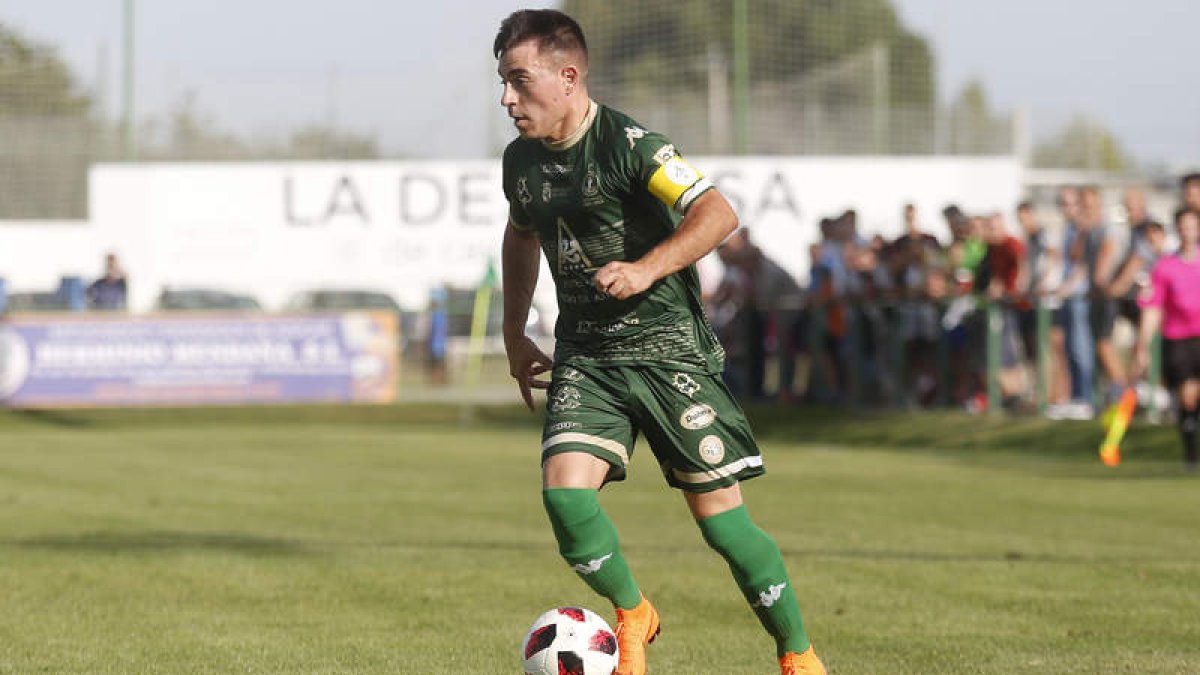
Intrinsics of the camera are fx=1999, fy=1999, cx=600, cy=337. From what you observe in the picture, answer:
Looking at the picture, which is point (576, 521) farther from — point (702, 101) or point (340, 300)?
point (702, 101)

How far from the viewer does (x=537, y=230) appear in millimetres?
6312

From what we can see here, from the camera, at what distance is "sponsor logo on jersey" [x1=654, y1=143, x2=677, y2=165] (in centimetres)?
599

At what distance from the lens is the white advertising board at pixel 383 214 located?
129ft

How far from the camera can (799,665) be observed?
20.2 ft

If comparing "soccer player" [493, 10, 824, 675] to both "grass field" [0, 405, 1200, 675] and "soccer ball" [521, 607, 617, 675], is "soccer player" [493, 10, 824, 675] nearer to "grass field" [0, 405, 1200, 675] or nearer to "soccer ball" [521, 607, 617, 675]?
"soccer ball" [521, 607, 617, 675]

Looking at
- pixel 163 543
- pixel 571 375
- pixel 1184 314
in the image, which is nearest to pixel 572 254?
pixel 571 375

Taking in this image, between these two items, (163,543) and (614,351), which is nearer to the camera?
(614,351)

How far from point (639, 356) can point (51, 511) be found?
7.94 meters

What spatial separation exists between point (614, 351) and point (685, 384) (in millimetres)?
251

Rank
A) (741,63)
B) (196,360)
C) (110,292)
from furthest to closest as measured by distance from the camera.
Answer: (741,63) < (110,292) < (196,360)

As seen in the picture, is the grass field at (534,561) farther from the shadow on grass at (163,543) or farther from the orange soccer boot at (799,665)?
the orange soccer boot at (799,665)

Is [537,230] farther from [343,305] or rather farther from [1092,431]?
[343,305]

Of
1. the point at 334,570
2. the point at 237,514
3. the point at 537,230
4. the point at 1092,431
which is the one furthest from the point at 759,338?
the point at 537,230

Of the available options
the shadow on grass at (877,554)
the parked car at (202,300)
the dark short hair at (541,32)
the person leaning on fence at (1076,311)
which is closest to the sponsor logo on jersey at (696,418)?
the dark short hair at (541,32)
